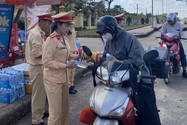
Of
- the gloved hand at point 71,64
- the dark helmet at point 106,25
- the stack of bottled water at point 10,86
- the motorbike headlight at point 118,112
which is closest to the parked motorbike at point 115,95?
the motorbike headlight at point 118,112

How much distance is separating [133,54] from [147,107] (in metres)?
0.58

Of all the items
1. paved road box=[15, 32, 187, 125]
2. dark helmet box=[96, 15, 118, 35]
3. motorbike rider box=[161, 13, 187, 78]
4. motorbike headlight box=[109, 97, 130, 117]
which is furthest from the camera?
motorbike rider box=[161, 13, 187, 78]

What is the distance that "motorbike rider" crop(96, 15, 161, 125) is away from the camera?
2.78 meters

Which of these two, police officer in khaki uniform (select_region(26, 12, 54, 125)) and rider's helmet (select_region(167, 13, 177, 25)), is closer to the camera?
police officer in khaki uniform (select_region(26, 12, 54, 125))

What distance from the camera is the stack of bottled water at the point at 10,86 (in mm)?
4406

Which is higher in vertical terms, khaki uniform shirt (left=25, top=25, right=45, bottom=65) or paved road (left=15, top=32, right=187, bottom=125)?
khaki uniform shirt (left=25, top=25, right=45, bottom=65)

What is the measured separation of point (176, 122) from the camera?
13.7ft

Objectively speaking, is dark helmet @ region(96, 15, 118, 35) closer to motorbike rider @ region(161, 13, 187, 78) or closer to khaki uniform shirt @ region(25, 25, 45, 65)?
khaki uniform shirt @ region(25, 25, 45, 65)

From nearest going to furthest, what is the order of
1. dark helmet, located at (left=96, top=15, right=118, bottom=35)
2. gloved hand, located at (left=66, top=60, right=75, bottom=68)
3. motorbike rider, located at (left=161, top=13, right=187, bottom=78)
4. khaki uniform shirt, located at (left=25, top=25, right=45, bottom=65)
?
dark helmet, located at (left=96, top=15, right=118, bottom=35) < gloved hand, located at (left=66, top=60, right=75, bottom=68) < khaki uniform shirt, located at (left=25, top=25, right=45, bottom=65) < motorbike rider, located at (left=161, top=13, right=187, bottom=78)

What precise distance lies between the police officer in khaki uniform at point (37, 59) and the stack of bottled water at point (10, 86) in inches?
25.7

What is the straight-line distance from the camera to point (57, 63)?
317cm

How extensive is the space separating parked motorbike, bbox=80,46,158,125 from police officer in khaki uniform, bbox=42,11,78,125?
0.63 metres

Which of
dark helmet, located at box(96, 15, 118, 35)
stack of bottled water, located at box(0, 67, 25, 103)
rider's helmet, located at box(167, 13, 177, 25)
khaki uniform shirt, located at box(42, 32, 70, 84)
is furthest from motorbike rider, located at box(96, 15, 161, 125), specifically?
rider's helmet, located at box(167, 13, 177, 25)

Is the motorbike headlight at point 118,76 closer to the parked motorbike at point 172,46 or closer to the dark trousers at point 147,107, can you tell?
the dark trousers at point 147,107
